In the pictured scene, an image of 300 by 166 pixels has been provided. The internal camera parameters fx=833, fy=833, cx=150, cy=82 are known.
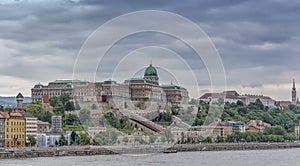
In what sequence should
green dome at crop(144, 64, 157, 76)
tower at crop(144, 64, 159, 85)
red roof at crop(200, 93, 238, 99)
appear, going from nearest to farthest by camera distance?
1. tower at crop(144, 64, 159, 85)
2. green dome at crop(144, 64, 157, 76)
3. red roof at crop(200, 93, 238, 99)

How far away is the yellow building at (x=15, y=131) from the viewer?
94.9m

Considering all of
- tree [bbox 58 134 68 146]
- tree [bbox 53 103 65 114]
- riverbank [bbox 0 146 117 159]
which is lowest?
riverbank [bbox 0 146 117 159]

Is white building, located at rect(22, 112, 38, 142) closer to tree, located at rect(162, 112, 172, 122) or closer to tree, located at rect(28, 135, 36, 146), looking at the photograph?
tree, located at rect(28, 135, 36, 146)

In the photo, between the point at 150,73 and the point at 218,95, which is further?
the point at 218,95

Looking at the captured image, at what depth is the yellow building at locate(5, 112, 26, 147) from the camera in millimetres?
94938

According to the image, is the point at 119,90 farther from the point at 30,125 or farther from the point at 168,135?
the point at 30,125

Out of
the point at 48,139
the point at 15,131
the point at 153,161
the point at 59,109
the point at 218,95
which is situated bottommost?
the point at 153,161

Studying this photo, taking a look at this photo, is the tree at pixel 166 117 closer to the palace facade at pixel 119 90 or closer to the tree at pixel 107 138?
the palace facade at pixel 119 90

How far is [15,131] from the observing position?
97.0 metres

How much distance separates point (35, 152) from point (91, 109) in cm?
5039

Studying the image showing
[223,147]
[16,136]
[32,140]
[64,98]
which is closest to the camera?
[32,140]

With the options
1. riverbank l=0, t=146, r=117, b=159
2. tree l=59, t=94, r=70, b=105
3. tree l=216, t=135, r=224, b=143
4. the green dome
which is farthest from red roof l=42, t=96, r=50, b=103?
riverbank l=0, t=146, r=117, b=159

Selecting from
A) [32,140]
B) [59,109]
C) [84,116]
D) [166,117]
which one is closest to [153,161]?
[32,140]

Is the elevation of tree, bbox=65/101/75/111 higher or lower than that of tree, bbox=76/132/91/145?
higher
